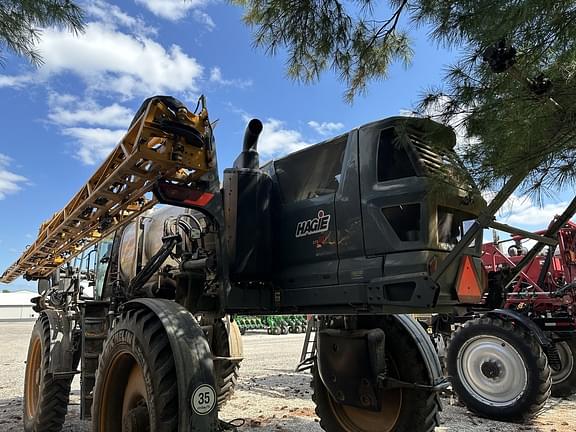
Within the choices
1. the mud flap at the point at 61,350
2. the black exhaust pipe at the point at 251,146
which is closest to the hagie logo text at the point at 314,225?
the black exhaust pipe at the point at 251,146

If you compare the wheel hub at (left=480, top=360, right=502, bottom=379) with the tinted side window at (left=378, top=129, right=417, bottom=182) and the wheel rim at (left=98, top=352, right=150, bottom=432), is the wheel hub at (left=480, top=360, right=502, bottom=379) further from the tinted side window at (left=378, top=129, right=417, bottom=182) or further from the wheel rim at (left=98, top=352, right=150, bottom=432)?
the wheel rim at (left=98, top=352, right=150, bottom=432)

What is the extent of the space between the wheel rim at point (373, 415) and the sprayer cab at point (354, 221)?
1301mm

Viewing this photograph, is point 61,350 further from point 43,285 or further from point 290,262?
point 290,262

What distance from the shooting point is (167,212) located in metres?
5.96

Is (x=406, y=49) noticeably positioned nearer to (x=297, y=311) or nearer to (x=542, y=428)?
(x=297, y=311)

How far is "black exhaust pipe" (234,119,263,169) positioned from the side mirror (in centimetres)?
553

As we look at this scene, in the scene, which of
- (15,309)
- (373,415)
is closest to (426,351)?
(373,415)

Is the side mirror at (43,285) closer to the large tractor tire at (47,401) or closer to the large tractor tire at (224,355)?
the large tractor tire at (47,401)

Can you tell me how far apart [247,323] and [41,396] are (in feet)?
73.8

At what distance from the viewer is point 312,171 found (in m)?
4.30

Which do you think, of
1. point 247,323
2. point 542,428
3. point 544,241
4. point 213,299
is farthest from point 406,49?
point 247,323

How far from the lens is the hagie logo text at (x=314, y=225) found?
397 cm

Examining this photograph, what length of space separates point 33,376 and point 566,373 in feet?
29.0

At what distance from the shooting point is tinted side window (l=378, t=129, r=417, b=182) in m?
3.60
